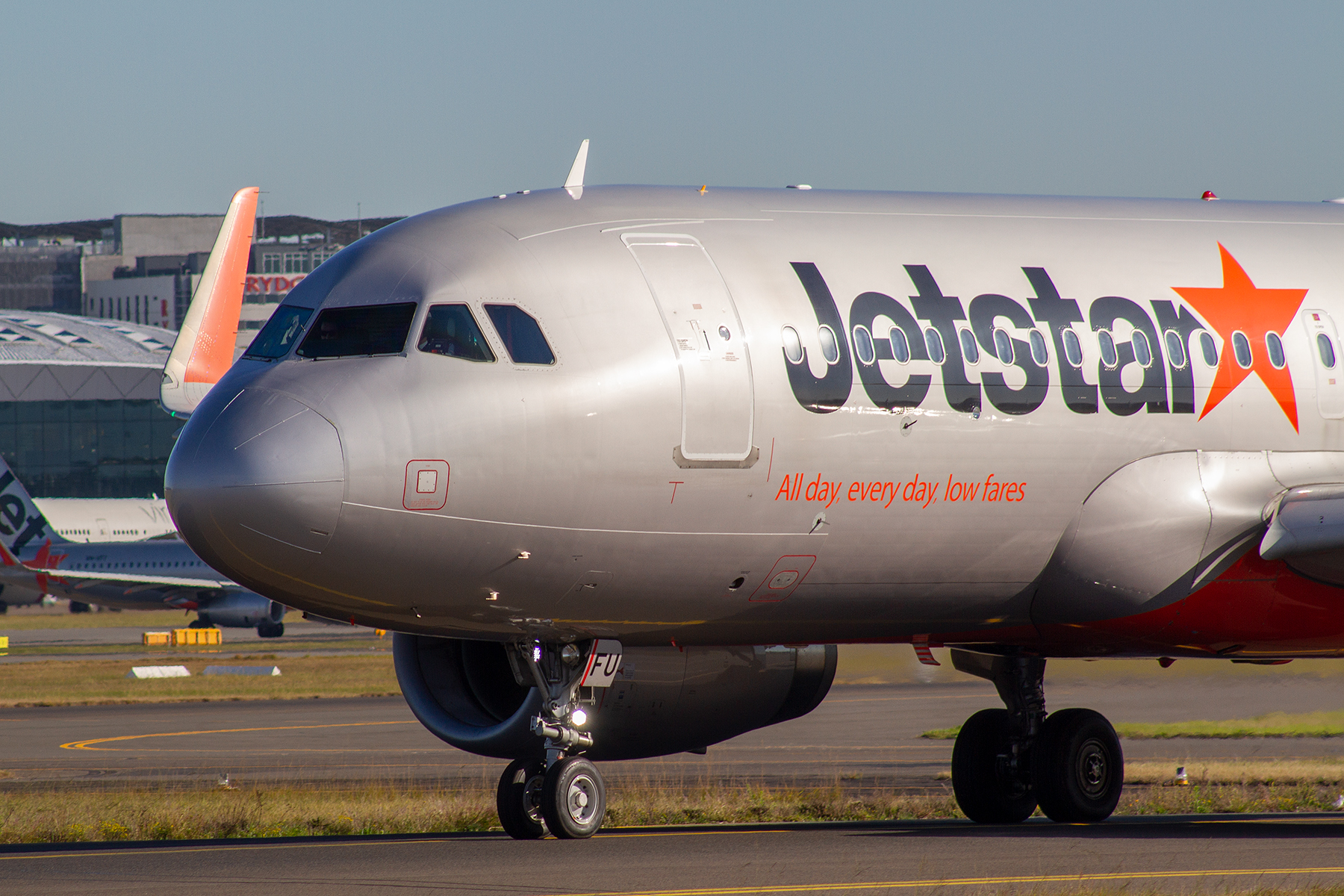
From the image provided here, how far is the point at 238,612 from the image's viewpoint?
70188 millimetres

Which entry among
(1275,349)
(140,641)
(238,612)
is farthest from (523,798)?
(140,641)

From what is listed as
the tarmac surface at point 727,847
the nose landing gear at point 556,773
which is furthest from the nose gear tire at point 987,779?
the nose landing gear at point 556,773

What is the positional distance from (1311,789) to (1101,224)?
32.0ft

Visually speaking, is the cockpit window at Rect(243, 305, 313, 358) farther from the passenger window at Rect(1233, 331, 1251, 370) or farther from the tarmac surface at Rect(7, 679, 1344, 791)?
the tarmac surface at Rect(7, 679, 1344, 791)

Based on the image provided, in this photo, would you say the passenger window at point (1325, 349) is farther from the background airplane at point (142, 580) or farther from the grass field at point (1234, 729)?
the background airplane at point (142, 580)

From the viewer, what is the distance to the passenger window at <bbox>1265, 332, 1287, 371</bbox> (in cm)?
1508

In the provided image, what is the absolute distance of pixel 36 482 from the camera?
122 meters

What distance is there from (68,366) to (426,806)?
114722mm

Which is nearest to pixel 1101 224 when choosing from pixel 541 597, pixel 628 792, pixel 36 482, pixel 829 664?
pixel 829 664

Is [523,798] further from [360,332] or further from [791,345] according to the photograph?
[791,345]

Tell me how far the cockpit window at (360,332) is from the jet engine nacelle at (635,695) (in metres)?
3.86

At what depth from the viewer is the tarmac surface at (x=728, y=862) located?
11.4 metres

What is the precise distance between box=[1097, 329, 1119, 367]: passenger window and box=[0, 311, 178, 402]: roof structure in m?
115

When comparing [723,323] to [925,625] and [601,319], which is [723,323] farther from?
[925,625]
